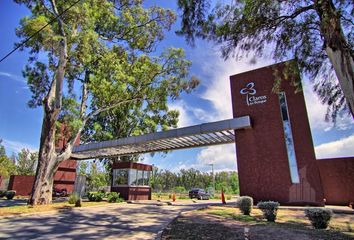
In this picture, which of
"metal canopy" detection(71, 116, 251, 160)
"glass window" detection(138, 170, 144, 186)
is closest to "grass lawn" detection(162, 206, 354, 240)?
"metal canopy" detection(71, 116, 251, 160)

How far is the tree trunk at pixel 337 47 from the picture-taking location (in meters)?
5.56

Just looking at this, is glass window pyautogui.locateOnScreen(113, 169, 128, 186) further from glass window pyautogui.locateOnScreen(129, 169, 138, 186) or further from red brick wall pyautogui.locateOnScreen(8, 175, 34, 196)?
red brick wall pyautogui.locateOnScreen(8, 175, 34, 196)

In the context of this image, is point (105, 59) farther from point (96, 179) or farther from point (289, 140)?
point (96, 179)

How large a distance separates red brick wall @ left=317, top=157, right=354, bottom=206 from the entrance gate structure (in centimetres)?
6

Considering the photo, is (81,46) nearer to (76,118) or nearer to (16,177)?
(76,118)

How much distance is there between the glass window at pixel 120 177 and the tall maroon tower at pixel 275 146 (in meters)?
10.5

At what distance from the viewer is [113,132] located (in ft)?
96.1

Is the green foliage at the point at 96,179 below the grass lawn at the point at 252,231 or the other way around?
the other way around

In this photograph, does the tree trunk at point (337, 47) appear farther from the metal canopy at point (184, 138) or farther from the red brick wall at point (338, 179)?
the red brick wall at point (338, 179)

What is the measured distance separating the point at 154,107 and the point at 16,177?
1846 cm

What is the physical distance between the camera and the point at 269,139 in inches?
615

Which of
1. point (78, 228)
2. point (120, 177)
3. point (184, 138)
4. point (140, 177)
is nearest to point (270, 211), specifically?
point (78, 228)

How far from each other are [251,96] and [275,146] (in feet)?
12.5

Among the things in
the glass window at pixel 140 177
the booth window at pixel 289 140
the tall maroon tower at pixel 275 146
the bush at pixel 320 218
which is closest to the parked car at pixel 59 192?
the glass window at pixel 140 177
